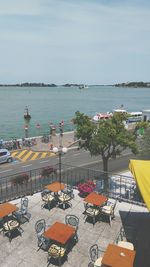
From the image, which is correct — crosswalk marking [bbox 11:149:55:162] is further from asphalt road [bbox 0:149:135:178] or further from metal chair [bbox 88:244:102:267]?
metal chair [bbox 88:244:102:267]

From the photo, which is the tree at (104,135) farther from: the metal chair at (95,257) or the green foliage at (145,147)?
the metal chair at (95,257)

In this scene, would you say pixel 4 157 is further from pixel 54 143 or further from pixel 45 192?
pixel 45 192

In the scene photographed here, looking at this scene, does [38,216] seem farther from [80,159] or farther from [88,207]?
[80,159]

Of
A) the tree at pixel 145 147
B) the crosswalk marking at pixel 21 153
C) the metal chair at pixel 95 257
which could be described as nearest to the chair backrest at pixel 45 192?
the metal chair at pixel 95 257

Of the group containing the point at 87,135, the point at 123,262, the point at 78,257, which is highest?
the point at 87,135

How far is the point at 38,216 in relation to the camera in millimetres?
14031

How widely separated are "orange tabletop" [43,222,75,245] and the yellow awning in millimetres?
3640

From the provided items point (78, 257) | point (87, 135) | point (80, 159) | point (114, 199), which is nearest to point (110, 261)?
point (78, 257)

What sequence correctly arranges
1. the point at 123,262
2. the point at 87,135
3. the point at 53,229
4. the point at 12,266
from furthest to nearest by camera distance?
the point at 87,135, the point at 53,229, the point at 12,266, the point at 123,262

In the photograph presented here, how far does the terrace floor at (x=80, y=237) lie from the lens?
1073 cm

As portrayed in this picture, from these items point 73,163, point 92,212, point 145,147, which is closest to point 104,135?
point 145,147

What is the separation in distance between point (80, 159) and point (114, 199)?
65.0ft

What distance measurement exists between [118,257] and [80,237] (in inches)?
115

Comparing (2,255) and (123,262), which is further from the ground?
(123,262)
